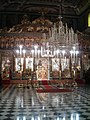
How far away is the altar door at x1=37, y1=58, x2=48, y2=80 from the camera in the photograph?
63.7ft

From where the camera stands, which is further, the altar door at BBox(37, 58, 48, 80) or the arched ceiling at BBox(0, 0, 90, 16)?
the arched ceiling at BBox(0, 0, 90, 16)

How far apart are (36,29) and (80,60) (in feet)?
16.5

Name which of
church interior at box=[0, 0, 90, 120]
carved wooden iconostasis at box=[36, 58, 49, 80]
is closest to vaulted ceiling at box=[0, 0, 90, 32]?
church interior at box=[0, 0, 90, 120]

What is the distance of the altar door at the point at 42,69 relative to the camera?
63.7 feet

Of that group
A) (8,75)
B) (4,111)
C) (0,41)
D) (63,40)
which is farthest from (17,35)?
(4,111)

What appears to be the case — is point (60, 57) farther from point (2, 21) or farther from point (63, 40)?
point (63, 40)

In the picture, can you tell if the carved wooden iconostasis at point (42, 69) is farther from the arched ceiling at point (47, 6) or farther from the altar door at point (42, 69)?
the arched ceiling at point (47, 6)

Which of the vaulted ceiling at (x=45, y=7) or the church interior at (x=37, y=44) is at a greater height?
the vaulted ceiling at (x=45, y=7)

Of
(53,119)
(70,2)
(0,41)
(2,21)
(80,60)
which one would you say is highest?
(70,2)

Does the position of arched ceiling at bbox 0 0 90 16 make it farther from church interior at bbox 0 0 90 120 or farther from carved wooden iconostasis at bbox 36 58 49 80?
carved wooden iconostasis at bbox 36 58 49 80

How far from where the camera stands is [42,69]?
19.6 m

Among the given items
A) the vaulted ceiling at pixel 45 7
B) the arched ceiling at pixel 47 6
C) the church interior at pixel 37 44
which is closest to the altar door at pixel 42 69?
the church interior at pixel 37 44

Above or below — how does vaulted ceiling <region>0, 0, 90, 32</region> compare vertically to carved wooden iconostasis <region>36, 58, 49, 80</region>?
above

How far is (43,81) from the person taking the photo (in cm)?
1881
